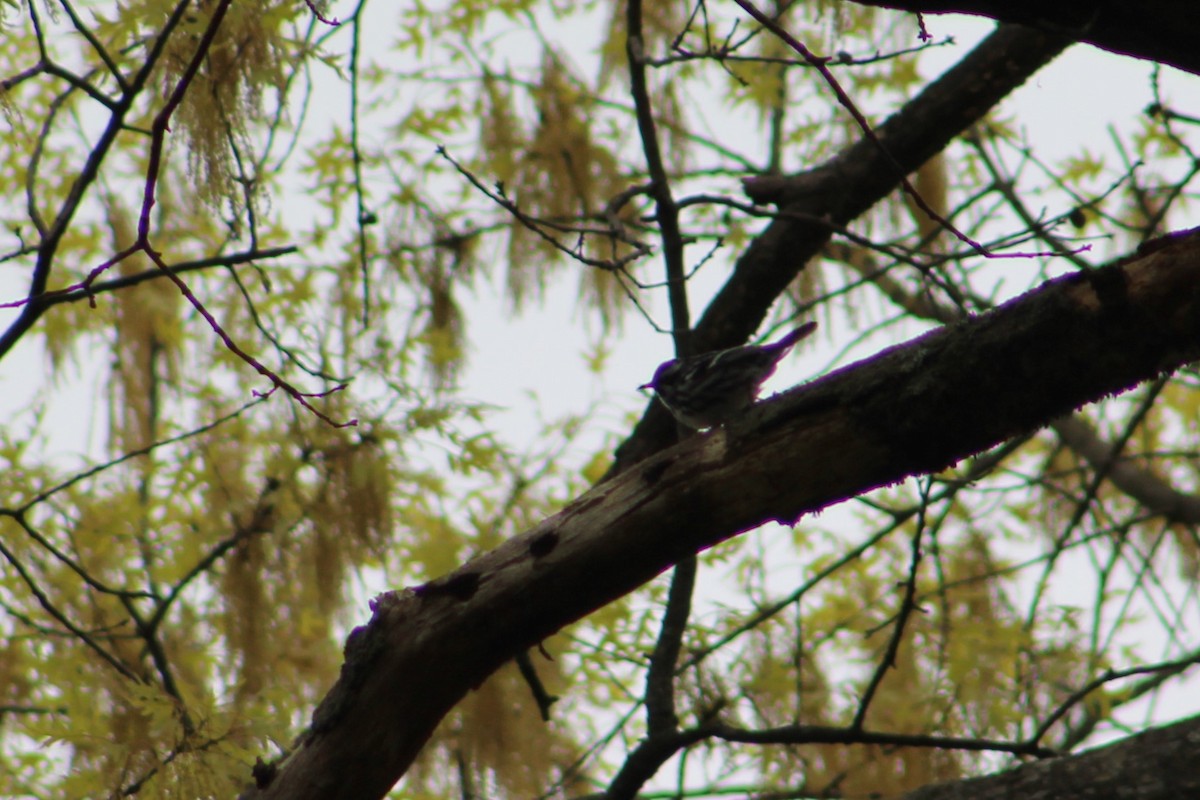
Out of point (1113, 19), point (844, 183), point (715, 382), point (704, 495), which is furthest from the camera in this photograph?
point (844, 183)

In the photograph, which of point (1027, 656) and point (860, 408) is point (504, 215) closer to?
point (1027, 656)

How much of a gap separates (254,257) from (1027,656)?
4.21 m

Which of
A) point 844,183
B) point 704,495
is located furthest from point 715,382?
point 704,495

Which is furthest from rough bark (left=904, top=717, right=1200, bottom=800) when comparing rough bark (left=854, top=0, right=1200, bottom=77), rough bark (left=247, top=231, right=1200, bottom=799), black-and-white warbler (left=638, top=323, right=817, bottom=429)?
black-and-white warbler (left=638, top=323, right=817, bottom=429)

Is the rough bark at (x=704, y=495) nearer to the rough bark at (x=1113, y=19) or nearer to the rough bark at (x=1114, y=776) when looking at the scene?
the rough bark at (x=1113, y=19)

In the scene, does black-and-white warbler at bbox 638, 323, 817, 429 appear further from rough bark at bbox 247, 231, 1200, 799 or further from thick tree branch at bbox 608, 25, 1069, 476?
rough bark at bbox 247, 231, 1200, 799

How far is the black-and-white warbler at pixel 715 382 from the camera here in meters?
3.88

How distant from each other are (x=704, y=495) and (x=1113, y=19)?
1202mm

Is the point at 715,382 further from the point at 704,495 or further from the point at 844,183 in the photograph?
the point at 704,495

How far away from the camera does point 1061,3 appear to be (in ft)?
7.59

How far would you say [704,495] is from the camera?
2529mm

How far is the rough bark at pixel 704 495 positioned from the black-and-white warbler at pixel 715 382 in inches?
50.3

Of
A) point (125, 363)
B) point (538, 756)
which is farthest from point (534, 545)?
point (125, 363)

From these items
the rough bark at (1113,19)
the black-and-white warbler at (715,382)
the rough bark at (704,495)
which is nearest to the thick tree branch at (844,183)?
the black-and-white warbler at (715,382)
